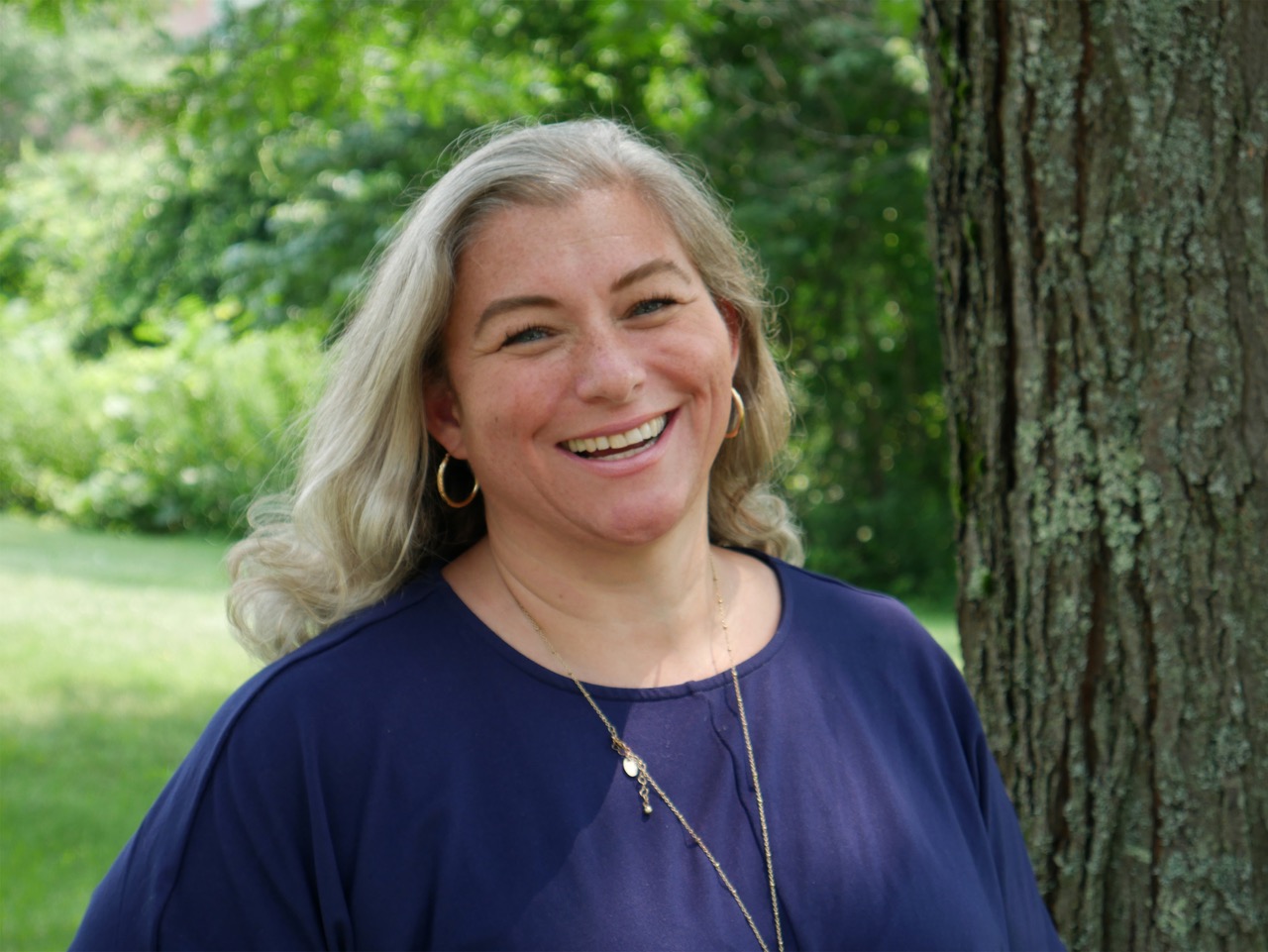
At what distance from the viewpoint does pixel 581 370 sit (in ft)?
5.99

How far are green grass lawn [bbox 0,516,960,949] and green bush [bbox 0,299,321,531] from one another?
248cm

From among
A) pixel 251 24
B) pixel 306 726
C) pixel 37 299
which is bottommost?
pixel 37 299

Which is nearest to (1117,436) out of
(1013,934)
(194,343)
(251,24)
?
(1013,934)

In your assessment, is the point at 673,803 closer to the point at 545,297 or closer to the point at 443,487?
the point at 443,487

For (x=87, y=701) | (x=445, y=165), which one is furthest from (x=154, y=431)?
(x=445, y=165)

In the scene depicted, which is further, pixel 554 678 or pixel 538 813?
pixel 554 678

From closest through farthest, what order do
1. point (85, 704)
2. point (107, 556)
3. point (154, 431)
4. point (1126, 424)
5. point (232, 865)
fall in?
point (232, 865) < point (1126, 424) < point (85, 704) < point (107, 556) < point (154, 431)

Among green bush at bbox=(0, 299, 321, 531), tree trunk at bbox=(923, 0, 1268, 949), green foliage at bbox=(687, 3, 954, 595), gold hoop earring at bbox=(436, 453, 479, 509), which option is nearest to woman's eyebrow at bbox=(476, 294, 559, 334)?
gold hoop earring at bbox=(436, 453, 479, 509)

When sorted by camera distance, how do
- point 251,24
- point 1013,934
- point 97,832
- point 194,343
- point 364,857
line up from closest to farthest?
1. point 364,857
2. point 1013,934
3. point 97,832
4. point 251,24
5. point 194,343

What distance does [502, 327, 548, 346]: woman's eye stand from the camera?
1852mm

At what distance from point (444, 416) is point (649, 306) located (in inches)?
14.2

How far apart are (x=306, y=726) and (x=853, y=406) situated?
9.60 m

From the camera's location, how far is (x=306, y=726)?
5.51 ft

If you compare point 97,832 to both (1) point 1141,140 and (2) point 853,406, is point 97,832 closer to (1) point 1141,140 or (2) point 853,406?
(1) point 1141,140
